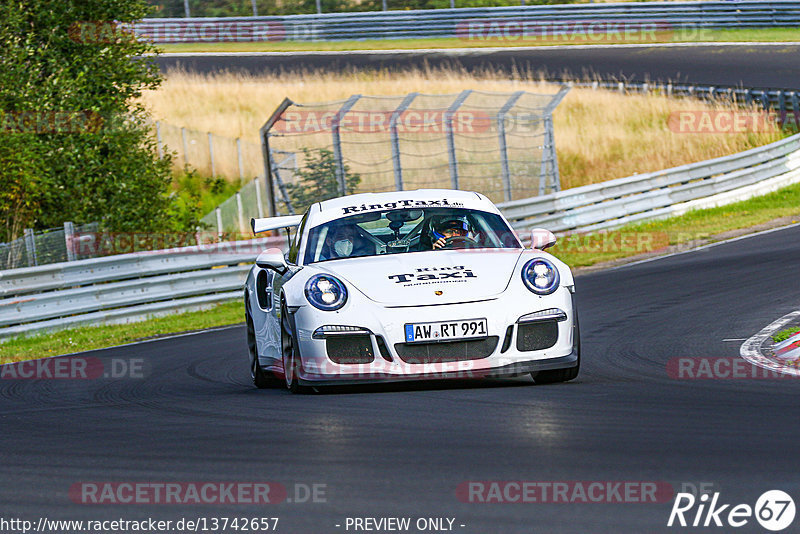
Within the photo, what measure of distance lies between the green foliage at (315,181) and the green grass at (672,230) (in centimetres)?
434

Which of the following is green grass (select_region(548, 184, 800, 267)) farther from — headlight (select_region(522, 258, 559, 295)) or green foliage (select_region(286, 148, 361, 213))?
headlight (select_region(522, 258, 559, 295))

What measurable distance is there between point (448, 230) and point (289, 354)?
1.55 m

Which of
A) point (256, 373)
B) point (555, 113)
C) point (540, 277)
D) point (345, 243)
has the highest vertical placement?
point (345, 243)

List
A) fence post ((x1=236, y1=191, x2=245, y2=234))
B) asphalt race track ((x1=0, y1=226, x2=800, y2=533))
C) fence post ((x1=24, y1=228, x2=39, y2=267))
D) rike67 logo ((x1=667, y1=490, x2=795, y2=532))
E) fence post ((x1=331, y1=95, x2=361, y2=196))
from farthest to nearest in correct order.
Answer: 1. fence post ((x1=236, y1=191, x2=245, y2=234))
2. fence post ((x1=331, y1=95, x2=361, y2=196))
3. fence post ((x1=24, y1=228, x2=39, y2=267))
4. asphalt race track ((x1=0, y1=226, x2=800, y2=533))
5. rike67 logo ((x1=667, y1=490, x2=795, y2=532))

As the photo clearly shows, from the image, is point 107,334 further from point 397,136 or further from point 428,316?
point 428,316

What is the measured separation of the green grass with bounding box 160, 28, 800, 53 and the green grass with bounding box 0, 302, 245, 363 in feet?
87.7

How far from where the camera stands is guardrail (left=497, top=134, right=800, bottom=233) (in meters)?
20.6

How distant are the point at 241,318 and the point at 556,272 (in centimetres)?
879

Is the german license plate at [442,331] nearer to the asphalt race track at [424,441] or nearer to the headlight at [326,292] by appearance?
the asphalt race track at [424,441]

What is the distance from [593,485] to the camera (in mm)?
4863

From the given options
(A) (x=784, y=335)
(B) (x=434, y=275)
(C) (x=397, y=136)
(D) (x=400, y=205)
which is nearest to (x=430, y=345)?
(B) (x=434, y=275)

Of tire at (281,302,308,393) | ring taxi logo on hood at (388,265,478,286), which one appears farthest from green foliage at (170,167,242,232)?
ring taxi logo on hood at (388,265,478,286)

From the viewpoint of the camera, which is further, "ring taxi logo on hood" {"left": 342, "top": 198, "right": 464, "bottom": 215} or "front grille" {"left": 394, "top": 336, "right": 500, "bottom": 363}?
"ring taxi logo on hood" {"left": 342, "top": 198, "right": 464, "bottom": 215}

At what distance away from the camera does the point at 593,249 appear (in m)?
19.9
